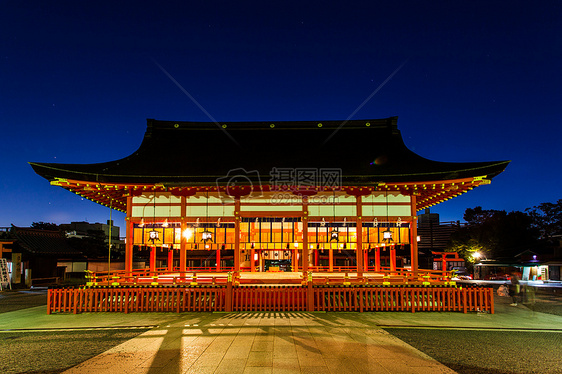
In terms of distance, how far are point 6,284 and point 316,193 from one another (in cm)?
2709

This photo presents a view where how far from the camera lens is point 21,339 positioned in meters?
10.5

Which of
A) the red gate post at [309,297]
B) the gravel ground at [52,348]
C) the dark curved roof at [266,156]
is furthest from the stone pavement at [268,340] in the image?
the dark curved roof at [266,156]

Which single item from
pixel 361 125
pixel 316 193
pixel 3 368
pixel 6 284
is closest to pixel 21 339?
pixel 3 368

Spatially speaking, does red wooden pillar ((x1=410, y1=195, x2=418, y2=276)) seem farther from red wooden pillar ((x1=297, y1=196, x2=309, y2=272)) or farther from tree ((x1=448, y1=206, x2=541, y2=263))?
tree ((x1=448, y1=206, x2=541, y2=263))

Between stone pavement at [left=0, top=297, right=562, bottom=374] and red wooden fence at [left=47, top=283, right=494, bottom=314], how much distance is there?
0.51 m

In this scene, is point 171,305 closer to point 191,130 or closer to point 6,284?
point 191,130

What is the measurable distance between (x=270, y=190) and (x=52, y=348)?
9.30 metres

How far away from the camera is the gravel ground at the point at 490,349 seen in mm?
7910

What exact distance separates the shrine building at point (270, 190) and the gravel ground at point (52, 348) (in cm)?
497

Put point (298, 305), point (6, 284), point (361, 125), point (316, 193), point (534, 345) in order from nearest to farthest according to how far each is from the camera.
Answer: point (534, 345) → point (298, 305) → point (316, 193) → point (361, 125) → point (6, 284)

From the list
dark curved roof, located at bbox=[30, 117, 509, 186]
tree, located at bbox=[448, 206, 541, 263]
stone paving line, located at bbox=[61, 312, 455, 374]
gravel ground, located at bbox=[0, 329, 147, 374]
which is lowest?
gravel ground, located at bbox=[0, 329, 147, 374]

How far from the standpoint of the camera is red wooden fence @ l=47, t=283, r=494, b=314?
14.3 metres

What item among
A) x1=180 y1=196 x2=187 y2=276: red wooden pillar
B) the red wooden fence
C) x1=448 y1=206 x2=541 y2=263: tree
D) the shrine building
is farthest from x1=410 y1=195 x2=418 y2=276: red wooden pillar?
x1=448 y1=206 x2=541 y2=263: tree

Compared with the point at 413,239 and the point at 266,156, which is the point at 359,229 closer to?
the point at 413,239
